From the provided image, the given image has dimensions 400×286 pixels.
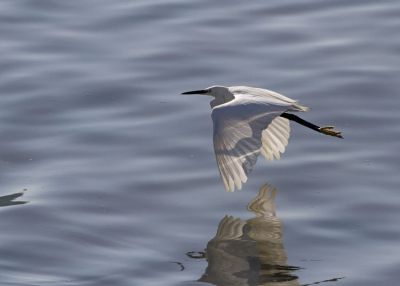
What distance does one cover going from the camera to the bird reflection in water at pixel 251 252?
17.4 ft

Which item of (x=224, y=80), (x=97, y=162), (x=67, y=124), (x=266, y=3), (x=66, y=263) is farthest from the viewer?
(x=266, y=3)

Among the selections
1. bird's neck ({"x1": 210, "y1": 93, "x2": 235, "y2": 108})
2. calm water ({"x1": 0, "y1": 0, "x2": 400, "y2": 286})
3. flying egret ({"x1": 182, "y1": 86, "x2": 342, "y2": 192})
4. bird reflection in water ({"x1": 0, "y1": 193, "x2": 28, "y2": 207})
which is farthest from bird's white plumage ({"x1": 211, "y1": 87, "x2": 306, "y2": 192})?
bird reflection in water ({"x1": 0, "y1": 193, "x2": 28, "y2": 207})

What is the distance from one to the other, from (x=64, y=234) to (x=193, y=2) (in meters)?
4.62

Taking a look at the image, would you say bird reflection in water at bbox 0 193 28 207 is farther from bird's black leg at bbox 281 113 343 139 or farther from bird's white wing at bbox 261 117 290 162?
bird's black leg at bbox 281 113 343 139

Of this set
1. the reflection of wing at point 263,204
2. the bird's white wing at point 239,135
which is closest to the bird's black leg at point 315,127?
the reflection of wing at point 263,204

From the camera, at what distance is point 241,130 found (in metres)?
5.76

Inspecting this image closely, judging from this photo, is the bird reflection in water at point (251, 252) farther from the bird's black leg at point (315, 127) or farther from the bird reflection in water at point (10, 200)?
the bird reflection in water at point (10, 200)

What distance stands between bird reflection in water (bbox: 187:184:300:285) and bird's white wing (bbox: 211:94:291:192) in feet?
1.19

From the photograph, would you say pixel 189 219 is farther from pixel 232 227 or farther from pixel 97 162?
pixel 97 162

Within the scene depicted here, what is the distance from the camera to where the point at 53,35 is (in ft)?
30.3

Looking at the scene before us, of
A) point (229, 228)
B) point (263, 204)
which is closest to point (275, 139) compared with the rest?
point (263, 204)

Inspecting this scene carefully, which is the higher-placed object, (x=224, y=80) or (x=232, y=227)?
(x=224, y=80)

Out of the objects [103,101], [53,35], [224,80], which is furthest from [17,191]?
[53,35]

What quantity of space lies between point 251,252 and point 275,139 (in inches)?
53.8
